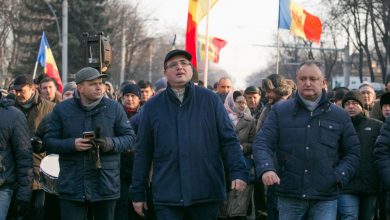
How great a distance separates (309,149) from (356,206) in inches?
91.8

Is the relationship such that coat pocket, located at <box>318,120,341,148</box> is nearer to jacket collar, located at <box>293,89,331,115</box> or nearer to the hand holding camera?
jacket collar, located at <box>293,89,331,115</box>

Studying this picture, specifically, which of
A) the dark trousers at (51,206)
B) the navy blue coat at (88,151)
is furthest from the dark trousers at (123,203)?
the navy blue coat at (88,151)

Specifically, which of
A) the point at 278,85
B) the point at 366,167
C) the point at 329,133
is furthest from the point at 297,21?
the point at 329,133

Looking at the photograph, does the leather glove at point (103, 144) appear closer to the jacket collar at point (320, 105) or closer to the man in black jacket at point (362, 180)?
the jacket collar at point (320, 105)

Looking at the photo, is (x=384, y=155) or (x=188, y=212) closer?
(x=188, y=212)

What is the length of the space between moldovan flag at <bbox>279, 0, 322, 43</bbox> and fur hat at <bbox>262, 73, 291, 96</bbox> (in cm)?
890

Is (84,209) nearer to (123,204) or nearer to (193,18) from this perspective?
(123,204)

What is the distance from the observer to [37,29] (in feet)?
165

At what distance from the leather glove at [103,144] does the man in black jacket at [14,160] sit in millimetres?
803

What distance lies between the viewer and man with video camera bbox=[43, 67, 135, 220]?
7.15 metres

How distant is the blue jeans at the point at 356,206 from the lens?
831 cm

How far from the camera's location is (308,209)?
21.1 feet

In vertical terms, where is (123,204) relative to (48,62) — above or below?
below

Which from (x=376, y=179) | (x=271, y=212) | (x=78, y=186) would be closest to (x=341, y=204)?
(x=376, y=179)
